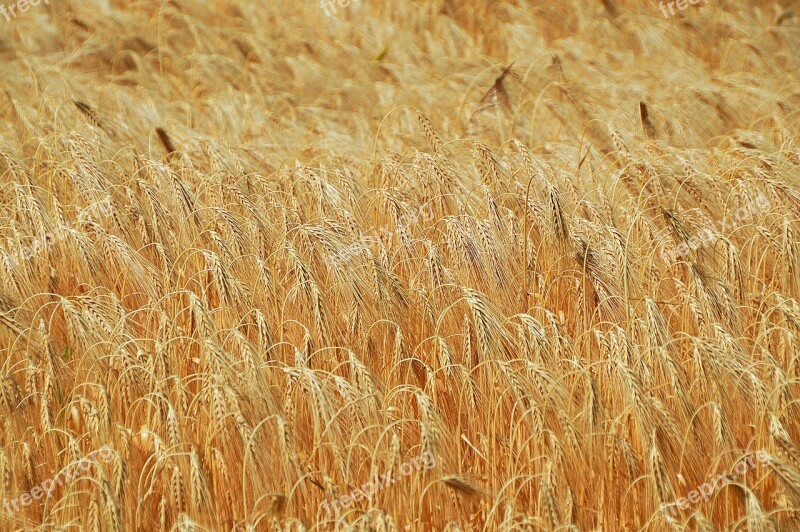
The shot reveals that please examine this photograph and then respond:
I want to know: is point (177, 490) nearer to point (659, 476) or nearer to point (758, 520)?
point (659, 476)

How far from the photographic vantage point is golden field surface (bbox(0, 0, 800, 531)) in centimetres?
208

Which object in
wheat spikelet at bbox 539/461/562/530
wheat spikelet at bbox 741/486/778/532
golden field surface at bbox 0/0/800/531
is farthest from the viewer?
golden field surface at bbox 0/0/800/531

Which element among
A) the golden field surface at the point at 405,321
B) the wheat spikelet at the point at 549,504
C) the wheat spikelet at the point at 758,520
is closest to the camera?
the wheat spikelet at the point at 758,520

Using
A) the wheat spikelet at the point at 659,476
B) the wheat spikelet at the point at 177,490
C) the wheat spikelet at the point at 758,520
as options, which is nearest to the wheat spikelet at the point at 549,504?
the wheat spikelet at the point at 659,476

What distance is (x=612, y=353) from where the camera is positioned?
7.57 ft

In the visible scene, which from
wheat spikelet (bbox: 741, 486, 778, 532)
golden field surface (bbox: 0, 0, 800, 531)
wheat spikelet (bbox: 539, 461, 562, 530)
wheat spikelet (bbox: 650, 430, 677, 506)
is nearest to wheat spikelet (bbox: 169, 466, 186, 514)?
golden field surface (bbox: 0, 0, 800, 531)

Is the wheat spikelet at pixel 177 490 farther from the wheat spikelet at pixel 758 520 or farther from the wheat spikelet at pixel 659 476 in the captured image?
the wheat spikelet at pixel 758 520

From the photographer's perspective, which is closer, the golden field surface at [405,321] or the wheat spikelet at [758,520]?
the wheat spikelet at [758,520]

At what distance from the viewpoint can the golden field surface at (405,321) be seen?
208 cm

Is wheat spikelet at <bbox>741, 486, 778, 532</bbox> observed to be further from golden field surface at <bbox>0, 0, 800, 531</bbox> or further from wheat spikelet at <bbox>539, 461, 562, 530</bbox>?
wheat spikelet at <bbox>539, 461, 562, 530</bbox>

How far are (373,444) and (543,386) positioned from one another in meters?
0.48

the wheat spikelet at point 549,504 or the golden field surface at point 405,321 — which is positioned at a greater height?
the golden field surface at point 405,321

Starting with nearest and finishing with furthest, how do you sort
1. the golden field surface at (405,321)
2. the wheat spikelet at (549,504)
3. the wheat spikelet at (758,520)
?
1. the wheat spikelet at (758,520)
2. the wheat spikelet at (549,504)
3. the golden field surface at (405,321)

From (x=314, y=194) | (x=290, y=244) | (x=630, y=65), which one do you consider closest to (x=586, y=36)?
(x=630, y=65)
